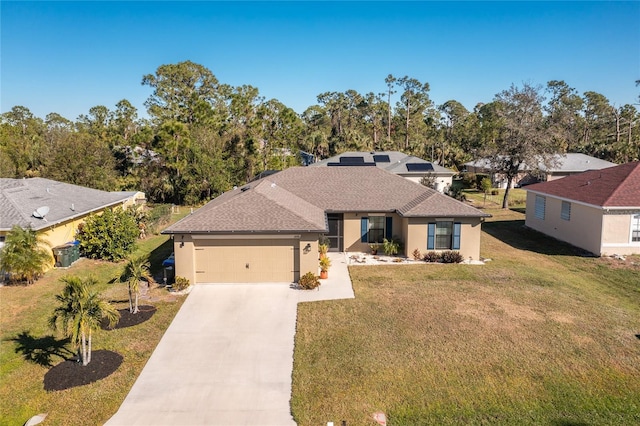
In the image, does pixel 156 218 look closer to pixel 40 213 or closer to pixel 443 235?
pixel 40 213

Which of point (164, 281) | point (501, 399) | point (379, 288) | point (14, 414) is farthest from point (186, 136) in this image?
point (501, 399)

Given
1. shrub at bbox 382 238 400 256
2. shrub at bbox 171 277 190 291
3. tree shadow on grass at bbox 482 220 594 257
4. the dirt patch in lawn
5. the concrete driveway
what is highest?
shrub at bbox 382 238 400 256

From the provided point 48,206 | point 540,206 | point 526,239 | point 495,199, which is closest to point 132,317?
point 48,206

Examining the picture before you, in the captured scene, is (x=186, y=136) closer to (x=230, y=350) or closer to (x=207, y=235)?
(x=207, y=235)

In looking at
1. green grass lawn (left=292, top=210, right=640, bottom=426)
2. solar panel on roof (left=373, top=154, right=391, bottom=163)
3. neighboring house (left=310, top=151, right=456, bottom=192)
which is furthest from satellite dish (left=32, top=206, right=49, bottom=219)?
solar panel on roof (left=373, top=154, right=391, bottom=163)

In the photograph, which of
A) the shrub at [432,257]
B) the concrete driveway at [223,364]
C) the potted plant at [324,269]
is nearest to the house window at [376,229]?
the shrub at [432,257]

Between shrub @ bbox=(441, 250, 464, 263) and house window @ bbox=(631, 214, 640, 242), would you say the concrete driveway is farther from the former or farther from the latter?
house window @ bbox=(631, 214, 640, 242)

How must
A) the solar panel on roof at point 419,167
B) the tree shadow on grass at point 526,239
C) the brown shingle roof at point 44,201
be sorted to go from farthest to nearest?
the solar panel on roof at point 419,167, the tree shadow on grass at point 526,239, the brown shingle roof at point 44,201

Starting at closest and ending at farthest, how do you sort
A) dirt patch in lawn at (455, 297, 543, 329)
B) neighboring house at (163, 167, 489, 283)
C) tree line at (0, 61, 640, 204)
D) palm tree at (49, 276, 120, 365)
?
palm tree at (49, 276, 120, 365)
dirt patch in lawn at (455, 297, 543, 329)
neighboring house at (163, 167, 489, 283)
tree line at (0, 61, 640, 204)

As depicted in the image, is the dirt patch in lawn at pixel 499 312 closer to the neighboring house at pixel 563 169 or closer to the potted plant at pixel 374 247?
the potted plant at pixel 374 247
